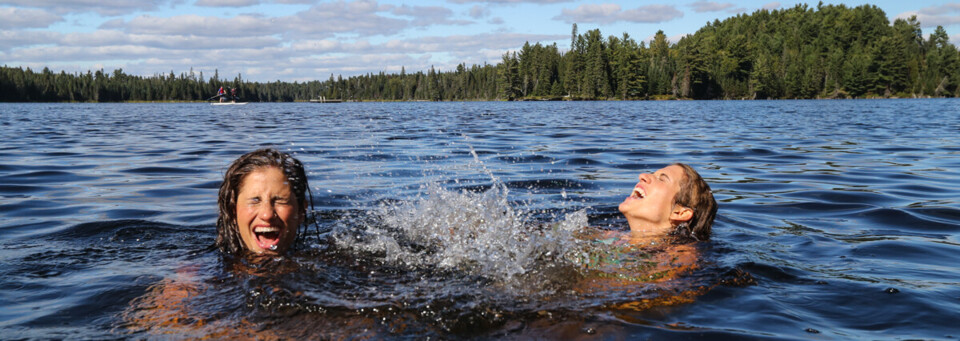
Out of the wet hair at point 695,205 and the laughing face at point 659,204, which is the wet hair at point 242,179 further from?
the wet hair at point 695,205

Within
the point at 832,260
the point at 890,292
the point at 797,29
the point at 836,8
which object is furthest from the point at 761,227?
the point at 836,8

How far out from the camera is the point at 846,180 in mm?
10242

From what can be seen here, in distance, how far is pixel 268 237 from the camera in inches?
192

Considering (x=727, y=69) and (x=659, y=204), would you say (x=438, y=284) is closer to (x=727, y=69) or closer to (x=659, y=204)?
(x=659, y=204)

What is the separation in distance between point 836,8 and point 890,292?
599 ft

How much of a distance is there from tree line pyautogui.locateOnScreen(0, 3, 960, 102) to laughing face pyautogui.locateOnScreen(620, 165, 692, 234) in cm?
11669

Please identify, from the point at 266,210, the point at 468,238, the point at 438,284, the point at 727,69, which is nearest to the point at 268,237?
the point at 266,210

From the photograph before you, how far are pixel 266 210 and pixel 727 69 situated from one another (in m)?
131

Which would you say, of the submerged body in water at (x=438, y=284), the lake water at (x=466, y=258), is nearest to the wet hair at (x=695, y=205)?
the lake water at (x=466, y=258)

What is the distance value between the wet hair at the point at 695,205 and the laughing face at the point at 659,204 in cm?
5

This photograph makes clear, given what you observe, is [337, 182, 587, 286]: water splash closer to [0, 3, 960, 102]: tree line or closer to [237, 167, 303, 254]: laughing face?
[237, 167, 303, 254]: laughing face

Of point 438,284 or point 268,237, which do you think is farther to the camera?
point 268,237

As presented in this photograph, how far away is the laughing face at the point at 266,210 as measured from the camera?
4.71 metres

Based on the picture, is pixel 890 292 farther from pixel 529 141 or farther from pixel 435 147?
pixel 529 141
